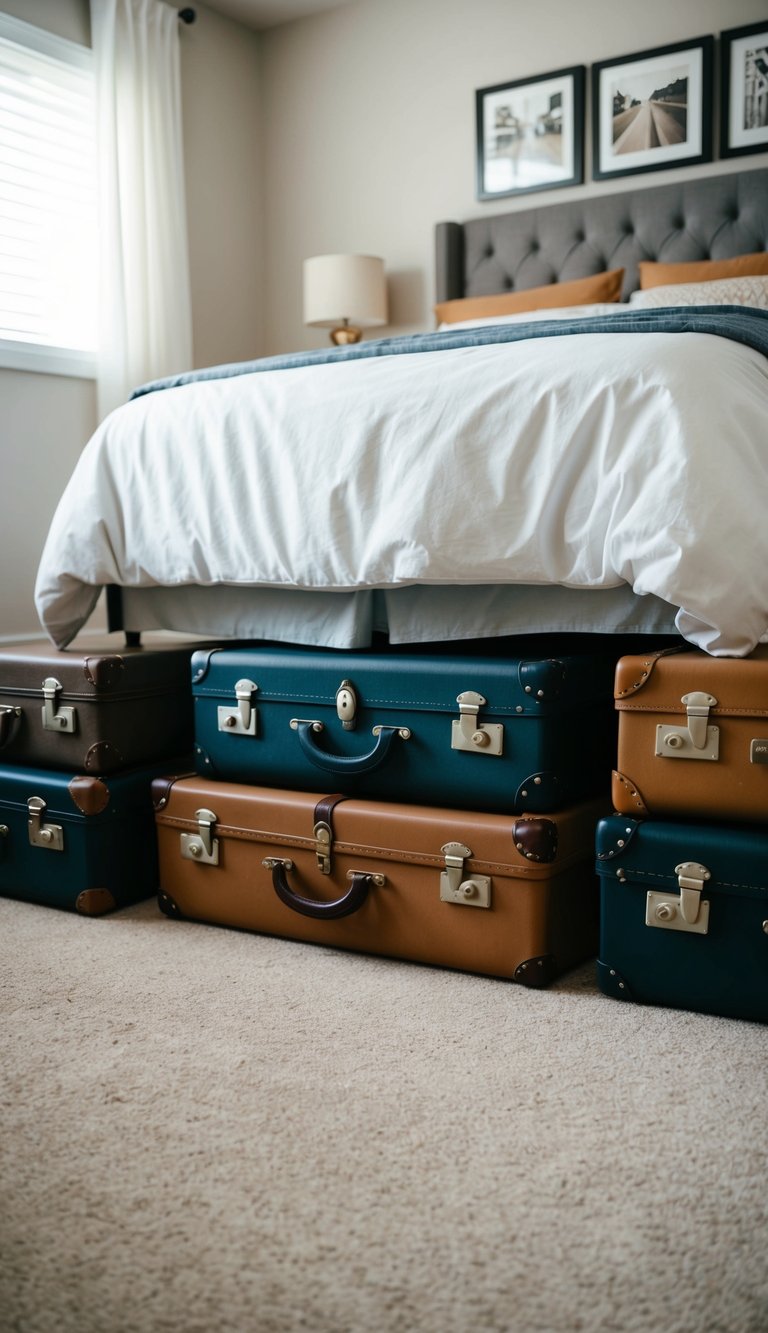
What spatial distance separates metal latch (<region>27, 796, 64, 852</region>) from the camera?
2.14 m

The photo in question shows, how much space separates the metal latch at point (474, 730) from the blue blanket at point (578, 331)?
2.13ft

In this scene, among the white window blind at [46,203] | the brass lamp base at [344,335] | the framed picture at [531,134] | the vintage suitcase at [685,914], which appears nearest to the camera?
the vintage suitcase at [685,914]

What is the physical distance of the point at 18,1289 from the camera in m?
1.02

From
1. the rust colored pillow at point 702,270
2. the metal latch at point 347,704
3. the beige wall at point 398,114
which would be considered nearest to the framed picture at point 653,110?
the beige wall at point 398,114

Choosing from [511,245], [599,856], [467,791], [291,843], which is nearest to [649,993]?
[599,856]

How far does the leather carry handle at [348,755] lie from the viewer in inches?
73.0

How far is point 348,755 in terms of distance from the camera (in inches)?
77.1

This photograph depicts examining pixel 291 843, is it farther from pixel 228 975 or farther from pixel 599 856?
pixel 599 856

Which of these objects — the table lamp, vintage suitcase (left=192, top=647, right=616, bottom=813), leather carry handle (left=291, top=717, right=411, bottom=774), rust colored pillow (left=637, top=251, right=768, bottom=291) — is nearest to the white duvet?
vintage suitcase (left=192, top=647, right=616, bottom=813)

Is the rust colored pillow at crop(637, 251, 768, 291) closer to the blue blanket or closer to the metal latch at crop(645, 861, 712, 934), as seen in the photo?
the blue blanket

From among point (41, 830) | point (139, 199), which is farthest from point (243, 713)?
point (139, 199)

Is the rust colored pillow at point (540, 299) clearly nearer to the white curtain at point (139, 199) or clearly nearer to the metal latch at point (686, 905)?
the white curtain at point (139, 199)

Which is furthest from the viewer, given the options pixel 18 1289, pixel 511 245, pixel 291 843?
pixel 511 245

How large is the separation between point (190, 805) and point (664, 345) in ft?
3.82
